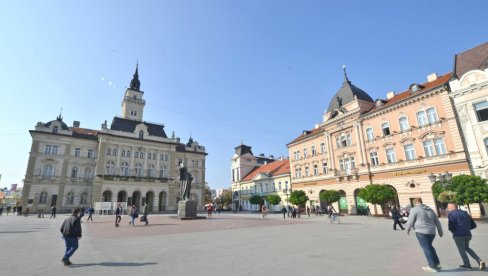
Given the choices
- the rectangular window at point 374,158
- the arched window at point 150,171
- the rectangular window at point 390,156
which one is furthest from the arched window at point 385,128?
the arched window at point 150,171

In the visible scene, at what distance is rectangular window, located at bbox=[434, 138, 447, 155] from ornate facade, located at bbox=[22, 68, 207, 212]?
4690 centimetres

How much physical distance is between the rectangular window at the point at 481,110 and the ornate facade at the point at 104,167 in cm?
5055

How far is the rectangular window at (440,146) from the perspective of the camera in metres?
25.0

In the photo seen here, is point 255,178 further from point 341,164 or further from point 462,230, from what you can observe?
point 462,230

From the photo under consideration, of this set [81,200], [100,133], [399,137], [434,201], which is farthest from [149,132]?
[434,201]

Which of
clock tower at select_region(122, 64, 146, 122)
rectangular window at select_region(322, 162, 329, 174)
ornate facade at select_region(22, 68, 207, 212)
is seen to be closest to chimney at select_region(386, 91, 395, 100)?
rectangular window at select_region(322, 162, 329, 174)

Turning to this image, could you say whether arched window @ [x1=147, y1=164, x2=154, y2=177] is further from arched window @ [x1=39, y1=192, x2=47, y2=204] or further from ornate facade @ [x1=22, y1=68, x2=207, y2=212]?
arched window @ [x1=39, y1=192, x2=47, y2=204]

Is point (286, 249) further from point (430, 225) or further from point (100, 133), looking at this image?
point (100, 133)

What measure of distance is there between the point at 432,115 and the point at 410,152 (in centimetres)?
453

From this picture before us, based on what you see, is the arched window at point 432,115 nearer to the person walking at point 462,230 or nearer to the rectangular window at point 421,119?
the rectangular window at point 421,119

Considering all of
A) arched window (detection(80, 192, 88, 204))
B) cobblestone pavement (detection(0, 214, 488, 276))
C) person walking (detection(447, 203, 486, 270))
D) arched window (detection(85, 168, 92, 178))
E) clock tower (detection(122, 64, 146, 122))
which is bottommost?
cobblestone pavement (detection(0, 214, 488, 276))

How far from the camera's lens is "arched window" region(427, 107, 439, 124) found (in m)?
25.9

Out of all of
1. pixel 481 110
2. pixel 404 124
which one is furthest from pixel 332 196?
pixel 481 110

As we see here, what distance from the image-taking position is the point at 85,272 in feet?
20.4
